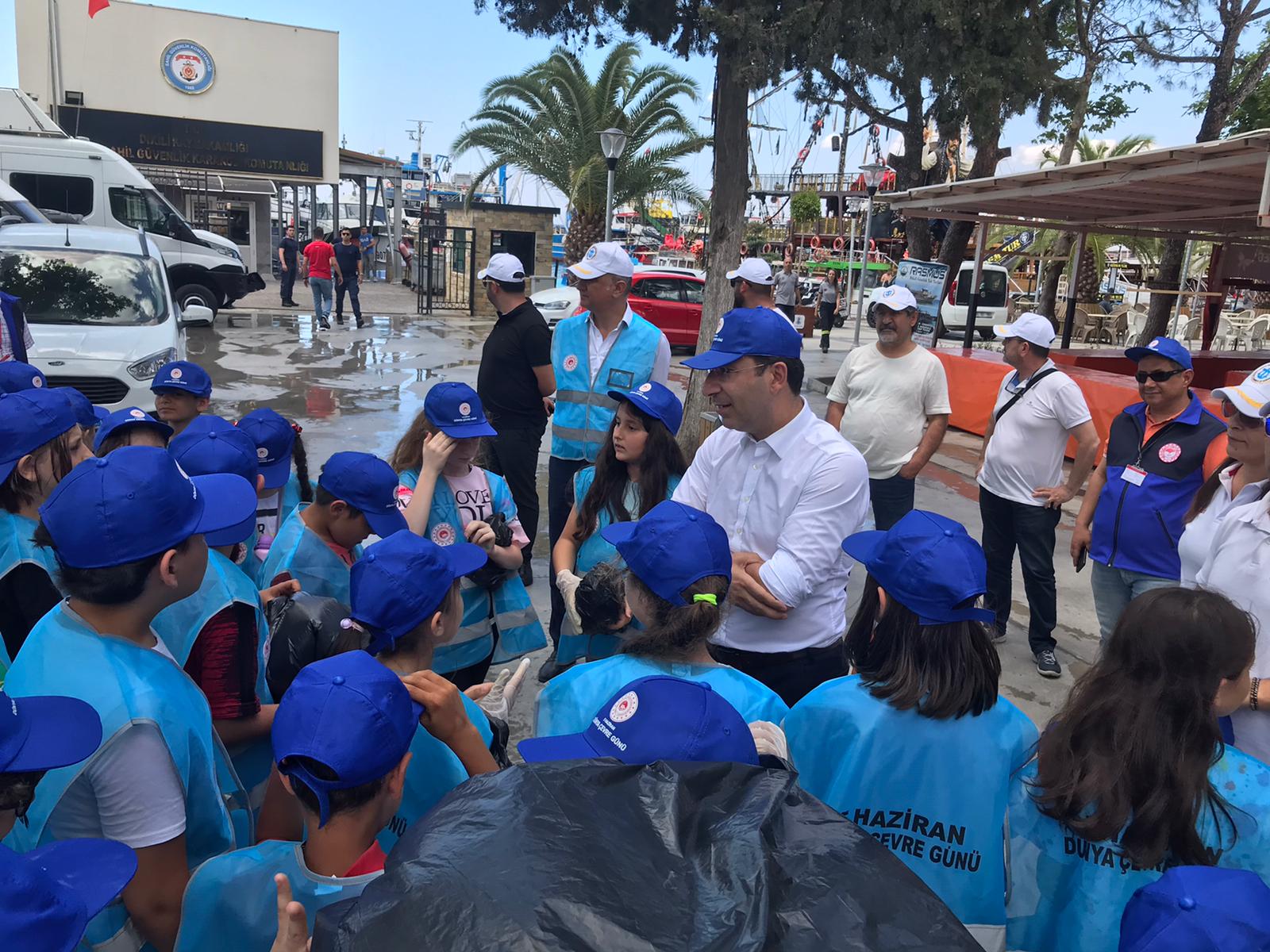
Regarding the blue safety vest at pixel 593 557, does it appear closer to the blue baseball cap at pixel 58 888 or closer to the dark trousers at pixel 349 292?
the blue baseball cap at pixel 58 888

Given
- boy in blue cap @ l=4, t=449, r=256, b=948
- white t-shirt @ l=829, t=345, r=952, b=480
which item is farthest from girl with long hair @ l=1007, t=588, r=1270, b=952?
white t-shirt @ l=829, t=345, r=952, b=480

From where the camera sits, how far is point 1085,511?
4.73m

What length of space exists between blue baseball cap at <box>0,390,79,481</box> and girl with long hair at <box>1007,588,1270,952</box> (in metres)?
2.79

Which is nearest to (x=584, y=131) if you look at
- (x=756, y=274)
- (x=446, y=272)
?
(x=446, y=272)

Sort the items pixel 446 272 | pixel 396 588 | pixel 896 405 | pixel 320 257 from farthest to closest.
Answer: pixel 446 272
pixel 320 257
pixel 896 405
pixel 396 588

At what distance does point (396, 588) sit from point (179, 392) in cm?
265

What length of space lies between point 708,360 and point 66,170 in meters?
16.6

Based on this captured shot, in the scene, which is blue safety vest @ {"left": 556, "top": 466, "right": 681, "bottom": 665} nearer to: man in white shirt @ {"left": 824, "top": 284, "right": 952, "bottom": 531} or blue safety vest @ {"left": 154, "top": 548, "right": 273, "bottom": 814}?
blue safety vest @ {"left": 154, "top": 548, "right": 273, "bottom": 814}

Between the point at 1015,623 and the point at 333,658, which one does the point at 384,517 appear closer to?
the point at 333,658

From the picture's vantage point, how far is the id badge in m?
4.25

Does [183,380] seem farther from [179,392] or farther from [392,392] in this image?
[392,392]

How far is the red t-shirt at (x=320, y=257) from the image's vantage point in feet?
57.7

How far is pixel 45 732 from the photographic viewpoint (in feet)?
4.67

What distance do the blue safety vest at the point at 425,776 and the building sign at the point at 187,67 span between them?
98.0 ft
